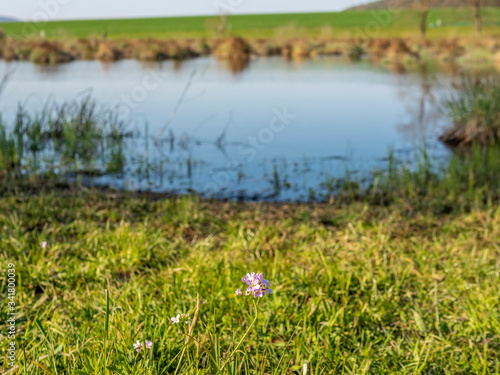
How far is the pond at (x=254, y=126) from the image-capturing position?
217 inches

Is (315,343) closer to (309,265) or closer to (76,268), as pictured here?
(309,265)

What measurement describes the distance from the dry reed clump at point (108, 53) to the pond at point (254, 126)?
979 cm

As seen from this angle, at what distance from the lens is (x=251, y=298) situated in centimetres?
147

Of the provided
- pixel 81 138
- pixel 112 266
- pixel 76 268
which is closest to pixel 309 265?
pixel 112 266

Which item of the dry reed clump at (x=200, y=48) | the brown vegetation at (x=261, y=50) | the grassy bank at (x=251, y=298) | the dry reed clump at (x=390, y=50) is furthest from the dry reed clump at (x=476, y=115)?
the dry reed clump at (x=200, y=48)

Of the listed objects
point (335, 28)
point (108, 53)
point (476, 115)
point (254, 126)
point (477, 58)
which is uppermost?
point (335, 28)

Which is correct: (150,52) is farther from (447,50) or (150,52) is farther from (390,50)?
(447,50)

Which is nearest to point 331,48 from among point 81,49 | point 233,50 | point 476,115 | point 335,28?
point 233,50

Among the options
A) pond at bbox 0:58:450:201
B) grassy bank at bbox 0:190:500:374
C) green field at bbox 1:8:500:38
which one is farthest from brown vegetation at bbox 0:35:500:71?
grassy bank at bbox 0:190:500:374

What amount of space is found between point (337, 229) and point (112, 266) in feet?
5.20

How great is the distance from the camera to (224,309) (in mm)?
2412

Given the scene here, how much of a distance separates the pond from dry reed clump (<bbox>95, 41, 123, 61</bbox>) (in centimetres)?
979

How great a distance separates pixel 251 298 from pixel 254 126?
695cm

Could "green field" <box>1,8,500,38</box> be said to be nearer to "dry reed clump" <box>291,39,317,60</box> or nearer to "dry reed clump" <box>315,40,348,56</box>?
"dry reed clump" <box>315,40,348,56</box>
